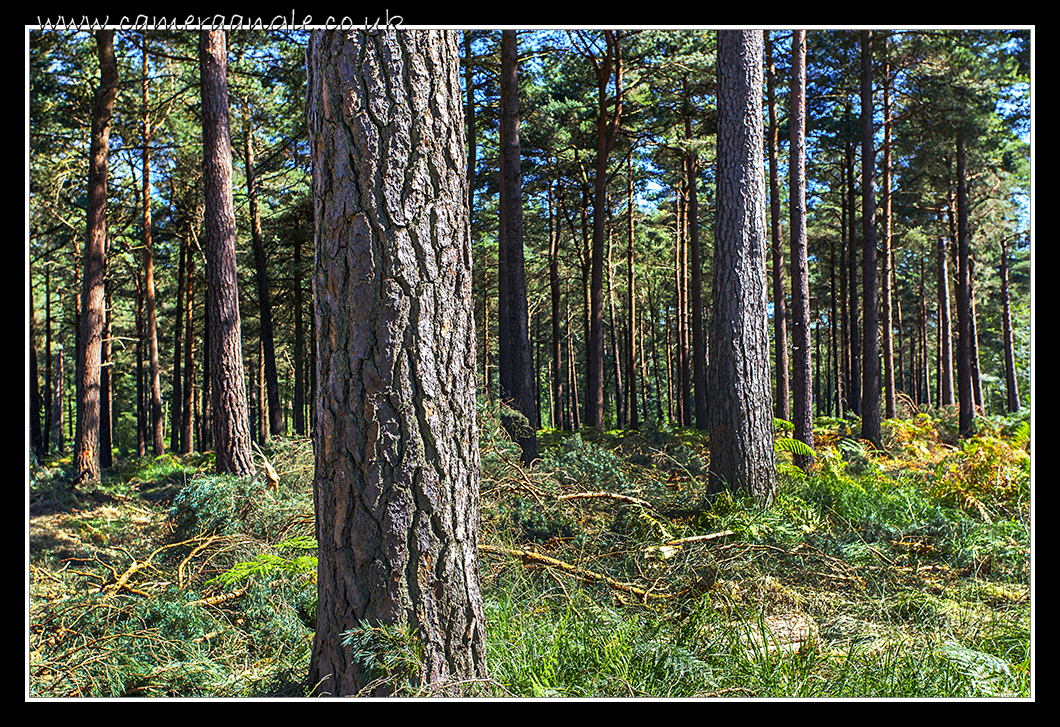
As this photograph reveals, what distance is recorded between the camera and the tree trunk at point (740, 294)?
6.14 metres

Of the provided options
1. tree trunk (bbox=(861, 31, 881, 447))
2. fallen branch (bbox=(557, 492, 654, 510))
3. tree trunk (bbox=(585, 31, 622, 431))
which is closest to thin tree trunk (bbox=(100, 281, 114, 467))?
tree trunk (bbox=(585, 31, 622, 431))

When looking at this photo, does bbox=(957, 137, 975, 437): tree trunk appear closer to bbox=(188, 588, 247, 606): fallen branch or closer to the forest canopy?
the forest canopy

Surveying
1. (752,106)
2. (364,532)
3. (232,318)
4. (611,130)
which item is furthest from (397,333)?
(611,130)

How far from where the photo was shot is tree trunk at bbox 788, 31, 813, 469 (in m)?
8.41

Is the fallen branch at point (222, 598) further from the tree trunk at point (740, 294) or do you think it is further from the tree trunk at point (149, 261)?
the tree trunk at point (149, 261)

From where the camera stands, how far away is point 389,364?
7.89 feet

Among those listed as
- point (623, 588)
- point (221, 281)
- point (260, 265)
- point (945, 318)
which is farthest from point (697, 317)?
point (623, 588)

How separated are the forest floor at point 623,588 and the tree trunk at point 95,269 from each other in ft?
14.5

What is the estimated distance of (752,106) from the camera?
6445mm

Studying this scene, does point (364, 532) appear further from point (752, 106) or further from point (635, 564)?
point (752, 106)

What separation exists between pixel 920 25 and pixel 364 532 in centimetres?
362

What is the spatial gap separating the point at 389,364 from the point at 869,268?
531 inches

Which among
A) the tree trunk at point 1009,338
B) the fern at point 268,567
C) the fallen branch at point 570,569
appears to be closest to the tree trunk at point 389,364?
the fern at point 268,567

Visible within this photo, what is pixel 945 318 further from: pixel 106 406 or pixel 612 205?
pixel 106 406
